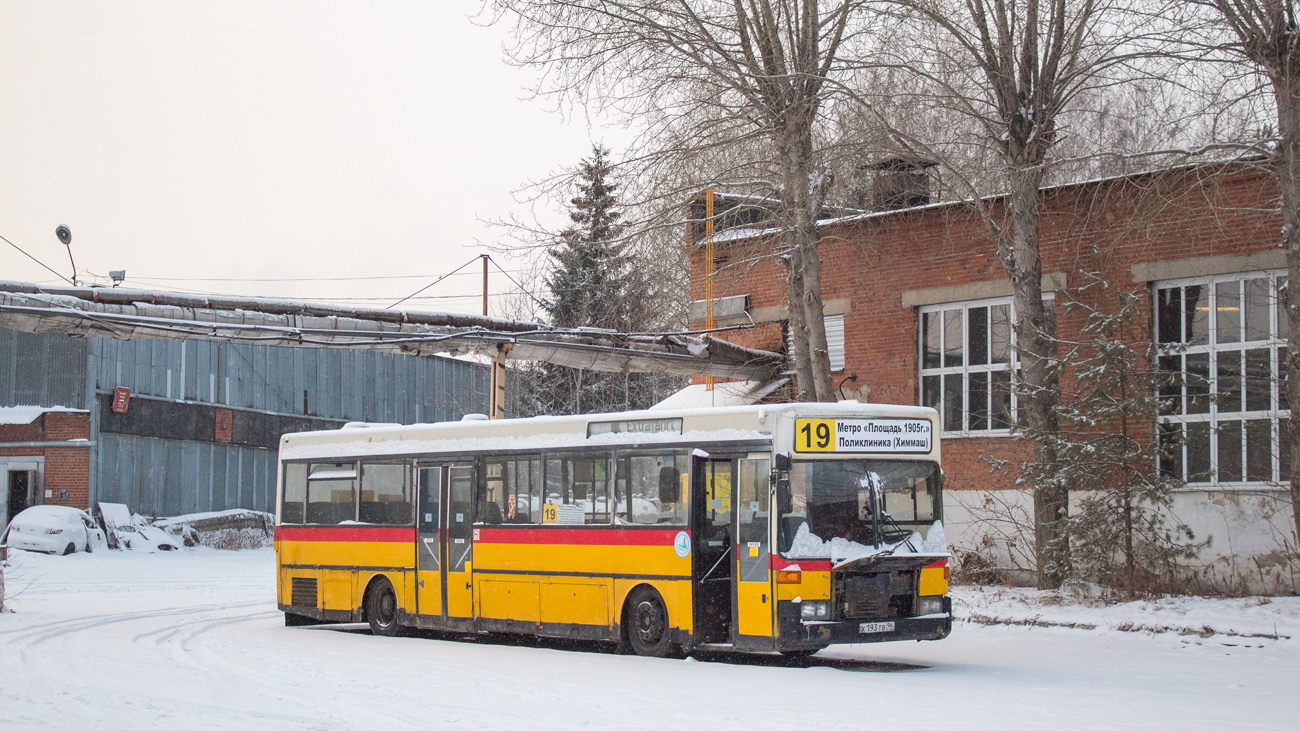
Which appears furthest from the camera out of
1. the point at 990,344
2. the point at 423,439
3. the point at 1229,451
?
the point at 990,344

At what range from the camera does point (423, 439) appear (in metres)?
17.9

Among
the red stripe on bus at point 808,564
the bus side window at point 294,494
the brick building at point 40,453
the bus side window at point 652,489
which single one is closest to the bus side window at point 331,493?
the bus side window at point 294,494

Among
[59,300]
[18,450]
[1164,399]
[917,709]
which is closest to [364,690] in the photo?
[917,709]

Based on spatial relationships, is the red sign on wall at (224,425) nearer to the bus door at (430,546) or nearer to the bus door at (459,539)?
the bus door at (430,546)

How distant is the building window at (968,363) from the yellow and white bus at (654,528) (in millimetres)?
8968

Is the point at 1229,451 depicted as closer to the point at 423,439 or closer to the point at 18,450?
the point at 423,439

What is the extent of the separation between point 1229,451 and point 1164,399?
7.99ft

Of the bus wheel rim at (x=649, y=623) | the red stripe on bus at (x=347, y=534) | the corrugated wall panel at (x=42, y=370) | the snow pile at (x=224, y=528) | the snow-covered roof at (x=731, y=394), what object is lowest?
the snow pile at (x=224, y=528)

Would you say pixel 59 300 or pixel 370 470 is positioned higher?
pixel 59 300

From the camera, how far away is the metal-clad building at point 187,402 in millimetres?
37375

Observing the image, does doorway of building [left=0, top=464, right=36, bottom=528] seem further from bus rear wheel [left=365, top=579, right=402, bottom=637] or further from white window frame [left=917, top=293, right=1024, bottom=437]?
white window frame [left=917, top=293, right=1024, bottom=437]

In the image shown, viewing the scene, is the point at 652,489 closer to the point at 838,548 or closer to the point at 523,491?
the point at 523,491

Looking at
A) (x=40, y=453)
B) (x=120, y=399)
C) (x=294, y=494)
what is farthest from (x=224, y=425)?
(x=294, y=494)

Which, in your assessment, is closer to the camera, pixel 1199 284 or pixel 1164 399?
pixel 1164 399
